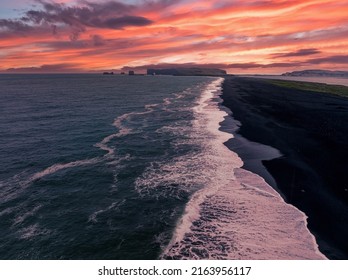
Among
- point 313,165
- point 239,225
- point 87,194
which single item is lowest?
point 313,165

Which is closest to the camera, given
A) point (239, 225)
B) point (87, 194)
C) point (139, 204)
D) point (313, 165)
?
point (239, 225)

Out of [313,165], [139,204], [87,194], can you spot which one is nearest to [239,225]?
[139,204]

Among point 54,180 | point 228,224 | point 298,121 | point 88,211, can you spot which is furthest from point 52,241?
point 298,121

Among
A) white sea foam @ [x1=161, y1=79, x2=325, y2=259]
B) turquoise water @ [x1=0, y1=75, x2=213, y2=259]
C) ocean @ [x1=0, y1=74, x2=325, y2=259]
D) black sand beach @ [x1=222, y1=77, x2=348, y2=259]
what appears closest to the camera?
white sea foam @ [x1=161, y1=79, x2=325, y2=259]

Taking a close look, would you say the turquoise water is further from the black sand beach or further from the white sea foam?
the black sand beach

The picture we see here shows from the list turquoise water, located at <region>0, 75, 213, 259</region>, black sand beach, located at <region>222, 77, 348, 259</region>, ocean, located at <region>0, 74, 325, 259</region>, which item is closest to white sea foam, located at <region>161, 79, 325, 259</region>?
ocean, located at <region>0, 74, 325, 259</region>

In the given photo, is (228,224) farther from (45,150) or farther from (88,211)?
(45,150)

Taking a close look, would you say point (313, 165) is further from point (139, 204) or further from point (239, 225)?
point (139, 204)

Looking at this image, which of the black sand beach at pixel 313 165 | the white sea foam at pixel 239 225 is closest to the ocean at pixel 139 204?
the white sea foam at pixel 239 225
